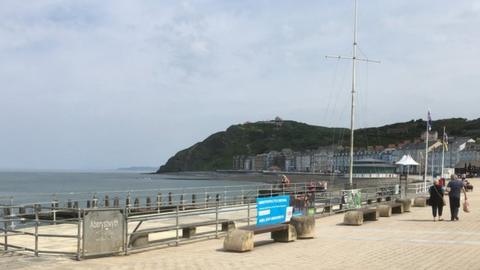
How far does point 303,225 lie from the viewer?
15.6 metres

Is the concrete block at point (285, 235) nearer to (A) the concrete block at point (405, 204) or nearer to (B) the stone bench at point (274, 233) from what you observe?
(B) the stone bench at point (274, 233)

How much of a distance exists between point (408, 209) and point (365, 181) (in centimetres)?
7183

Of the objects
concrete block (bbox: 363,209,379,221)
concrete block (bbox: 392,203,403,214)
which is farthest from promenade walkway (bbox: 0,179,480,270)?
concrete block (bbox: 392,203,403,214)

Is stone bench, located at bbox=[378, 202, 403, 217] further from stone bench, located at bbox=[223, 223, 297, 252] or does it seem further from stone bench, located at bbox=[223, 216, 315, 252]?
stone bench, located at bbox=[223, 223, 297, 252]

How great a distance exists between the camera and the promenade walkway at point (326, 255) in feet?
35.9

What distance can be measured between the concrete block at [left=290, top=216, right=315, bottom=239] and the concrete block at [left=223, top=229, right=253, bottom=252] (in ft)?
8.74

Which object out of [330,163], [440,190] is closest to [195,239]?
[440,190]

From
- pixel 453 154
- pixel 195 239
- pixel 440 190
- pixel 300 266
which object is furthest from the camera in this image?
pixel 453 154

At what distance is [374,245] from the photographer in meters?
14.1

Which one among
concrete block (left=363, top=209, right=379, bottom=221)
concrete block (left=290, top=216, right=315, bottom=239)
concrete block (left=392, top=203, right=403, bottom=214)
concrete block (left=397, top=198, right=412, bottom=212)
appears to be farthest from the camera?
concrete block (left=397, top=198, right=412, bottom=212)

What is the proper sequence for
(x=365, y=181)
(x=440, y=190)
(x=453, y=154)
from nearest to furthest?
(x=440, y=190), (x=365, y=181), (x=453, y=154)

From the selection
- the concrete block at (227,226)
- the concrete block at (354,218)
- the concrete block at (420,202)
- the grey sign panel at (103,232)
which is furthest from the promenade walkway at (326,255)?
the concrete block at (420,202)

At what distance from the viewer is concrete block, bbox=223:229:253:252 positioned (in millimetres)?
12852

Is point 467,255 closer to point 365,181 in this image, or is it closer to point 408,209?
point 408,209
